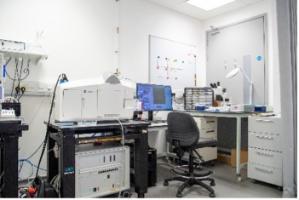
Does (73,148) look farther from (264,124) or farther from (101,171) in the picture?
(264,124)

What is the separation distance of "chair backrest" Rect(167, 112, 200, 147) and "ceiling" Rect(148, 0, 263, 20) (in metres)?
2.21

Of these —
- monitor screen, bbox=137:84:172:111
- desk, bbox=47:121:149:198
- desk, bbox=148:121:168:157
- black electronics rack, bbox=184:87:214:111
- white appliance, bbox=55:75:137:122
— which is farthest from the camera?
desk, bbox=148:121:168:157

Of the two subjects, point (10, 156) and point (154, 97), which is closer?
point (10, 156)

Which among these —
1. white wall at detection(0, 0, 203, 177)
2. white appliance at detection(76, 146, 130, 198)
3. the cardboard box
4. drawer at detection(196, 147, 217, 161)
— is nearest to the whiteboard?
white wall at detection(0, 0, 203, 177)

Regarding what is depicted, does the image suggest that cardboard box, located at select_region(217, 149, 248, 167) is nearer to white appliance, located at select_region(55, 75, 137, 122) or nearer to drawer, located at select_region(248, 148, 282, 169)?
drawer, located at select_region(248, 148, 282, 169)

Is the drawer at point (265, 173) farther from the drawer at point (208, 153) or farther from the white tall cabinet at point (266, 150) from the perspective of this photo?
the drawer at point (208, 153)

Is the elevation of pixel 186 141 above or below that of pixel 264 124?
below

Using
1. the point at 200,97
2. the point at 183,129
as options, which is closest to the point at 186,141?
the point at 183,129

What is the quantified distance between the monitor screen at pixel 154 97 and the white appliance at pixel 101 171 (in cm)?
89

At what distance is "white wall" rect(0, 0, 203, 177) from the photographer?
104 inches

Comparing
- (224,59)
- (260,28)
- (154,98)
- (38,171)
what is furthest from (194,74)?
(38,171)

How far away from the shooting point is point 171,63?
4.05 metres

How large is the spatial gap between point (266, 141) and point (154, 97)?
141 centimetres

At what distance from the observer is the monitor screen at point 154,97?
2973 mm
